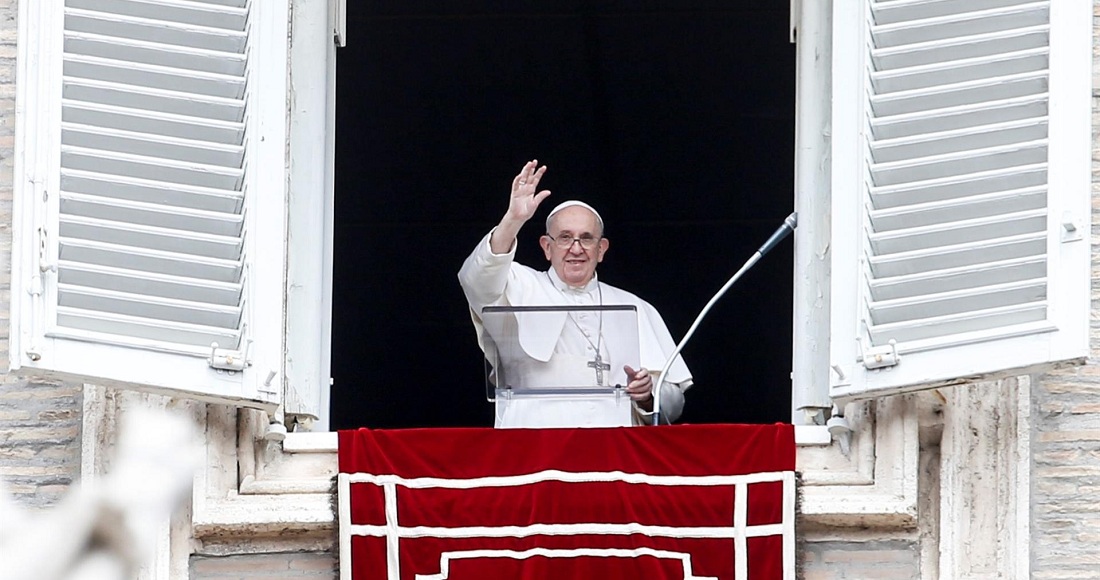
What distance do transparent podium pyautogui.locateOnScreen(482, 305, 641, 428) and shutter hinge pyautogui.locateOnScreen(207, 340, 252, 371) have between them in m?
0.88

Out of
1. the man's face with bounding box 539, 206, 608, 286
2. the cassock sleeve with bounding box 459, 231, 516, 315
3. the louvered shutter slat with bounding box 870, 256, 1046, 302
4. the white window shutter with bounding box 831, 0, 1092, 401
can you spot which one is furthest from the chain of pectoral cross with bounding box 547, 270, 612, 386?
the louvered shutter slat with bounding box 870, 256, 1046, 302

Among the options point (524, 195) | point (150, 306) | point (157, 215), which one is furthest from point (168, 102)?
point (524, 195)

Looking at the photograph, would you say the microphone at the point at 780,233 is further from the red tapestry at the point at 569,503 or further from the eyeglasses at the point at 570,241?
the eyeglasses at the point at 570,241

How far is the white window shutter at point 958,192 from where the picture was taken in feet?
15.1

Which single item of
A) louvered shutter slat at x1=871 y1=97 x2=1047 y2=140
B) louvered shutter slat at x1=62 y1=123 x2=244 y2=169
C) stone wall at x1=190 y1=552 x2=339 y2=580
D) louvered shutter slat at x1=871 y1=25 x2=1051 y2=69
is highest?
louvered shutter slat at x1=871 y1=25 x2=1051 y2=69

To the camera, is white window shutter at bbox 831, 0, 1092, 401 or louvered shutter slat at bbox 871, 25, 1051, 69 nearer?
white window shutter at bbox 831, 0, 1092, 401

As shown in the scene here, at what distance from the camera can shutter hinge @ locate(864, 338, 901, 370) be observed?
4.68 metres

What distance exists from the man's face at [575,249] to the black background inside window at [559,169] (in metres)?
2.47

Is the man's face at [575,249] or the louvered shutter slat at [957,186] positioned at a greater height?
the louvered shutter slat at [957,186]

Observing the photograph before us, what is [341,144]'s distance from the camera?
378 inches

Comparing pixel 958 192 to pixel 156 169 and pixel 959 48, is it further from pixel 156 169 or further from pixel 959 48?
pixel 156 169

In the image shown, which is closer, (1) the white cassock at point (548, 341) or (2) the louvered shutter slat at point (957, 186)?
(2) the louvered shutter slat at point (957, 186)

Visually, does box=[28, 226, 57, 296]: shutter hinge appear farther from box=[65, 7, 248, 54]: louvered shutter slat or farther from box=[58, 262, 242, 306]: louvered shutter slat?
box=[65, 7, 248, 54]: louvered shutter slat


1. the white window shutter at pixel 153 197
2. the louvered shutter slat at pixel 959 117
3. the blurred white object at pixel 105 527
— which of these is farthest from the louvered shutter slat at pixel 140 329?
the blurred white object at pixel 105 527
